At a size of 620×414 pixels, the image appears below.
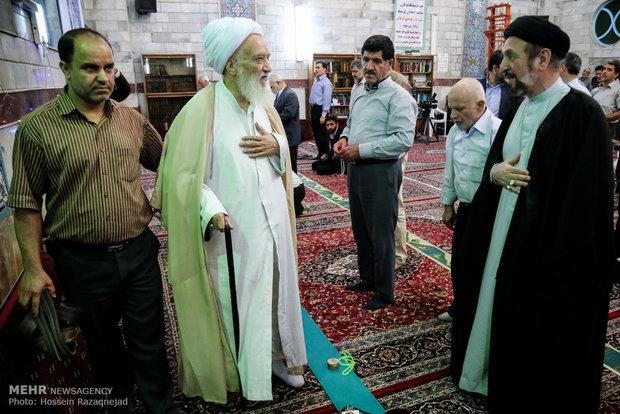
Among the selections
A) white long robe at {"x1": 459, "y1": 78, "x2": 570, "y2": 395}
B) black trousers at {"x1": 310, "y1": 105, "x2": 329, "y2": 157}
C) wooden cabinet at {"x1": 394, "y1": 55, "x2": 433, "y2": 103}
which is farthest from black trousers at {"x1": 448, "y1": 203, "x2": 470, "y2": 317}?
wooden cabinet at {"x1": 394, "y1": 55, "x2": 433, "y2": 103}

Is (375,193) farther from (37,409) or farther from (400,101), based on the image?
(37,409)

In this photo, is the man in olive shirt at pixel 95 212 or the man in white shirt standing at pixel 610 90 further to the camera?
the man in white shirt standing at pixel 610 90

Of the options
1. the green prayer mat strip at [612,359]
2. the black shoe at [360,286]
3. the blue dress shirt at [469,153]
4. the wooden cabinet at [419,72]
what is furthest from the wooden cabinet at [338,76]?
the green prayer mat strip at [612,359]

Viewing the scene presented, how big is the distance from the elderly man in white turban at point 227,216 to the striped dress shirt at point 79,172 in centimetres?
16

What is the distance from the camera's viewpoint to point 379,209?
2.63 m

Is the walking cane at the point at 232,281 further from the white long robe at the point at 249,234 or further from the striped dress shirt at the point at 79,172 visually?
the striped dress shirt at the point at 79,172

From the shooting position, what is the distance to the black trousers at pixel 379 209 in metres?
2.61

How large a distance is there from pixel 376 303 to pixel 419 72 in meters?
9.76

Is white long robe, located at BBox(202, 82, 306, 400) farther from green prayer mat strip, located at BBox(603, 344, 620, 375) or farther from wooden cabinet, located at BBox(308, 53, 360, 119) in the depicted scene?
wooden cabinet, located at BBox(308, 53, 360, 119)

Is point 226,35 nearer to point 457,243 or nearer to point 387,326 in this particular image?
point 457,243

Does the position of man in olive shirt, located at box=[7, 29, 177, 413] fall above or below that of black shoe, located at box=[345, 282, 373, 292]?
above

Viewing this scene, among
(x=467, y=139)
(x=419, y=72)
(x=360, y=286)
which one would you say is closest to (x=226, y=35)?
(x=467, y=139)

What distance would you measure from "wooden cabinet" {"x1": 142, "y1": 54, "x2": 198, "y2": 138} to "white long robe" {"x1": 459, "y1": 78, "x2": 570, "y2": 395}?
845 centimetres

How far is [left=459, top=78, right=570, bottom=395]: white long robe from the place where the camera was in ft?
→ 5.37
